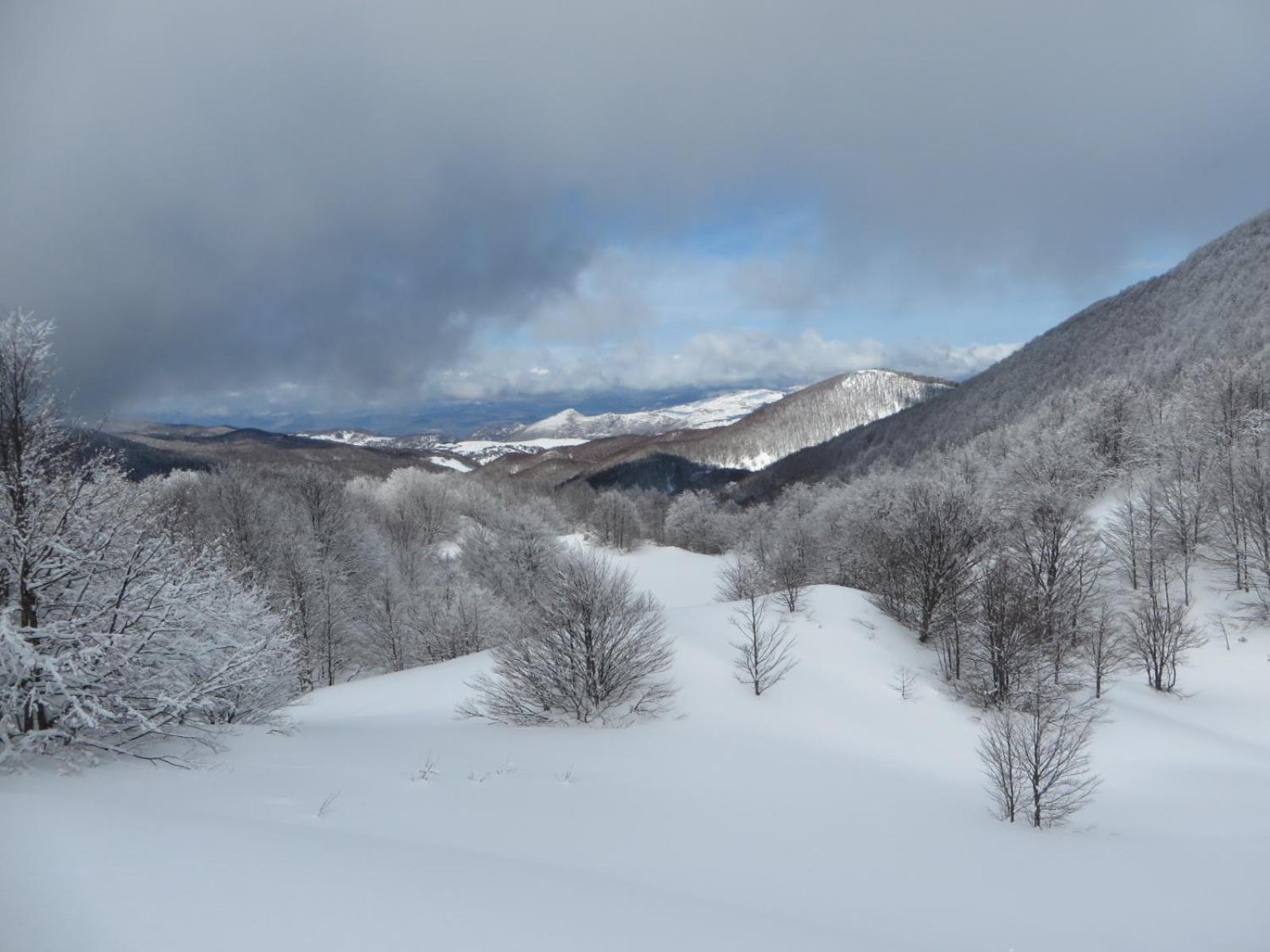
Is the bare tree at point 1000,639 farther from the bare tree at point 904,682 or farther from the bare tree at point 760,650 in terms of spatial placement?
the bare tree at point 760,650

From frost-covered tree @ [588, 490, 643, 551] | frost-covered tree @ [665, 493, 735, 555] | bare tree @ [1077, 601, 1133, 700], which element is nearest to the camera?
bare tree @ [1077, 601, 1133, 700]

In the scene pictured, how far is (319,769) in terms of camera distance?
8.77 metres

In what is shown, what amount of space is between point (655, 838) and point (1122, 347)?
10987 cm

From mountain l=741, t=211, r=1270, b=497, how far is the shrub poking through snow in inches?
2345

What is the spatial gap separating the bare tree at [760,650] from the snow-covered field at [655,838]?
23.3 inches

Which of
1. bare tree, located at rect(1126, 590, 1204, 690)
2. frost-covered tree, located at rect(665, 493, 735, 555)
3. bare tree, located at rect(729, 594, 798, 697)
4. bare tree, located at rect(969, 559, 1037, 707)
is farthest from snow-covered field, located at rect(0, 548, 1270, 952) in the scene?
frost-covered tree, located at rect(665, 493, 735, 555)

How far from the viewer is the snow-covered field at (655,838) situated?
14.3 ft

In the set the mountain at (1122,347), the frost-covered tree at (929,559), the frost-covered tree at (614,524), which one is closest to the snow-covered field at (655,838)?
the frost-covered tree at (929,559)

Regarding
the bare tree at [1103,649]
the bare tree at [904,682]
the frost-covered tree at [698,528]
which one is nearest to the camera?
the bare tree at [904,682]

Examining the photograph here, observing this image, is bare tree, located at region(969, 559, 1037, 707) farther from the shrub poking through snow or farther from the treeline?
the shrub poking through snow

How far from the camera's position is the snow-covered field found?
435 cm

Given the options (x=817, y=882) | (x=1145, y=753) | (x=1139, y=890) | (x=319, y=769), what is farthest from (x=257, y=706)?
(x=1145, y=753)

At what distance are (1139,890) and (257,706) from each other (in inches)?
687

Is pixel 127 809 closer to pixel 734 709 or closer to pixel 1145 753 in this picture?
pixel 734 709
